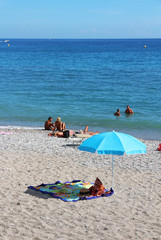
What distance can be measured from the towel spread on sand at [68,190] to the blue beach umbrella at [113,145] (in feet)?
4.08

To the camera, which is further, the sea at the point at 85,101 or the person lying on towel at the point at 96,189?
the sea at the point at 85,101

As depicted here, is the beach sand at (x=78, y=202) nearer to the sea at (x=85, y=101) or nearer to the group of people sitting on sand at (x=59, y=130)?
the group of people sitting on sand at (x=59, y=130)

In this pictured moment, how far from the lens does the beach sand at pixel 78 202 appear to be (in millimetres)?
7207

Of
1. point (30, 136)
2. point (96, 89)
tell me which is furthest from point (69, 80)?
point (30, 136)

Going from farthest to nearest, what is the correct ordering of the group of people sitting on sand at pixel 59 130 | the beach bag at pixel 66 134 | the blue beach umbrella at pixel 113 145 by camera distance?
1. the group of people sitting on sand at pixel 59 130
2. the beach bag at pixel 66 134
3. the blue beach umbrella at pixel 113 145

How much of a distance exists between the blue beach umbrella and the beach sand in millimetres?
1292

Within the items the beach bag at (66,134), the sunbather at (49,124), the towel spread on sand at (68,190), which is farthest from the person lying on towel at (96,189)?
the sunbather at (49,124)

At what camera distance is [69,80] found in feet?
154

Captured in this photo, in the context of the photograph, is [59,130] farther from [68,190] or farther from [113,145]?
[113,145]

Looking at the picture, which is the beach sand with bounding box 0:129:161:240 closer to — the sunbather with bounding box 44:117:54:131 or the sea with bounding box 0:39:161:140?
the sunbather with bounding box 44:117:54:131

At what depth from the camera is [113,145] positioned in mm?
8750

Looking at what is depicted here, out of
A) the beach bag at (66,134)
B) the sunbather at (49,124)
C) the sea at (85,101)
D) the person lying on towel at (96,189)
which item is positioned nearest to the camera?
the person lying on towel at (96,189)

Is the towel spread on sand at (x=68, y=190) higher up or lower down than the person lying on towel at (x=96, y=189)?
lower down

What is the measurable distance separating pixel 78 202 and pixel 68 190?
71 cm
